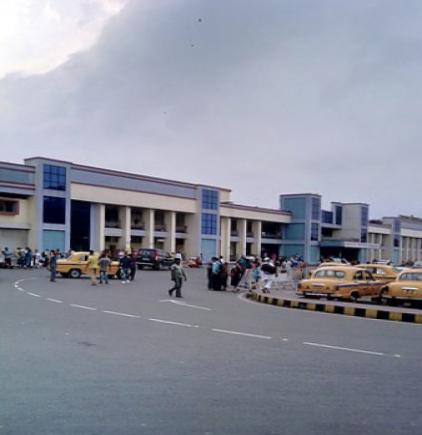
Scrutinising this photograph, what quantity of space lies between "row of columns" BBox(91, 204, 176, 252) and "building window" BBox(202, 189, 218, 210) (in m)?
4.95

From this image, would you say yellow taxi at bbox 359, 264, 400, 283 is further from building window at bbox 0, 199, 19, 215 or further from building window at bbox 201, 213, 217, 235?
building window at bbox 201, 213, 217, 235

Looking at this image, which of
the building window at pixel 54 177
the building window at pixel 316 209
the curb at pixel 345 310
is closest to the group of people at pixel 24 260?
the building window at pixel 54 177

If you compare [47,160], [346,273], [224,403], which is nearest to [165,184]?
[47,160]

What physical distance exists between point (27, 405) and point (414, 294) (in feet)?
51.6

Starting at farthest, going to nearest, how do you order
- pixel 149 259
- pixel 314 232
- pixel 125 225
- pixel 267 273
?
pixel 314 232 → pixel 125 225 → pixel 149 259 → pixel 267 273

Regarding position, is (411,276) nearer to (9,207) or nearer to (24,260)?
(24,260)

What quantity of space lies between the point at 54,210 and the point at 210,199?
23284 mm

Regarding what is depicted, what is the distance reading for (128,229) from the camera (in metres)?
61.3

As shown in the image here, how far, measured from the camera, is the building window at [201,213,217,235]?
6957 centimetres

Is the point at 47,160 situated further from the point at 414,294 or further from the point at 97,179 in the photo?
the point at 414,294

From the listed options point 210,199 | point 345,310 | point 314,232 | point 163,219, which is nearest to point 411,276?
point 345,310

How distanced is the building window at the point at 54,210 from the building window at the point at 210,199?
20848mm

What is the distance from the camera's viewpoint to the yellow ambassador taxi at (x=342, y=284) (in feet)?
68.5

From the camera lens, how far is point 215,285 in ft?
85.6
